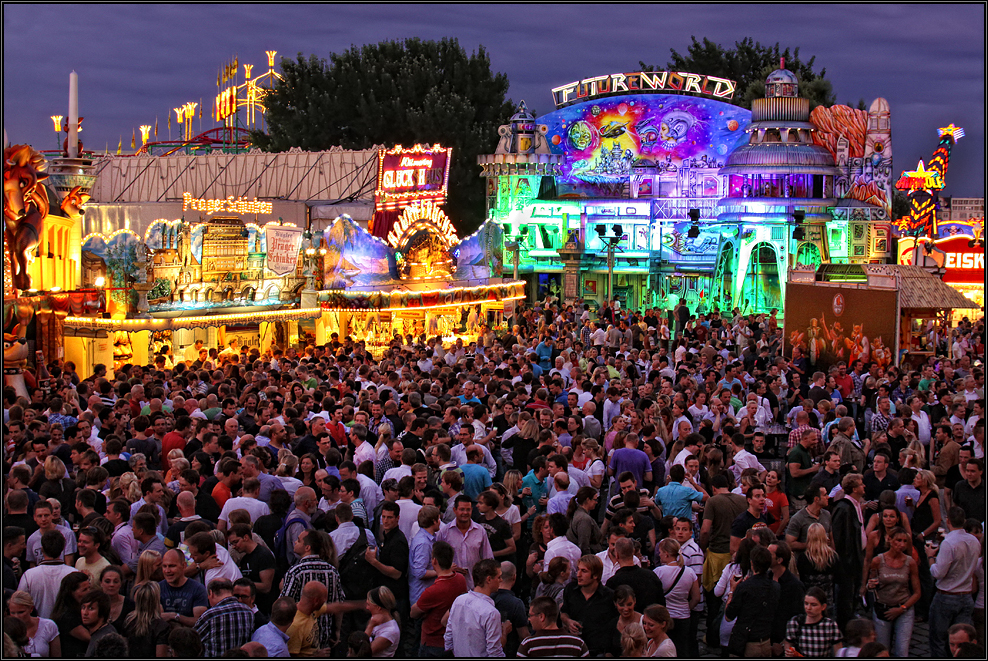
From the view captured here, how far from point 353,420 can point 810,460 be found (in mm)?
5063

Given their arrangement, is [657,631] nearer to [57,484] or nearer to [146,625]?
[146,625]

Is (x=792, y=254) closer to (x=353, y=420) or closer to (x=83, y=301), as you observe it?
(x=83, y=301)

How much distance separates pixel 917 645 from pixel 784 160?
28142 millimetres

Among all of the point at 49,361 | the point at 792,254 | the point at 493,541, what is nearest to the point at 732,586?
the point at 493,541

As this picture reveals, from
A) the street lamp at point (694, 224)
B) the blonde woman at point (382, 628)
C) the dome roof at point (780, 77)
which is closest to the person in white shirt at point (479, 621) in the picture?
the blonde woman at point (382, 628)

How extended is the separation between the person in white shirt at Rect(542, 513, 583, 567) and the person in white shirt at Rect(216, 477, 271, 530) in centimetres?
232

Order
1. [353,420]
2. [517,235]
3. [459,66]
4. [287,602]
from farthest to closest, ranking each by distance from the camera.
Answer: [459,66]
[517,235]
[353,420]
[287,602]

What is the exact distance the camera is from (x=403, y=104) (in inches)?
1852

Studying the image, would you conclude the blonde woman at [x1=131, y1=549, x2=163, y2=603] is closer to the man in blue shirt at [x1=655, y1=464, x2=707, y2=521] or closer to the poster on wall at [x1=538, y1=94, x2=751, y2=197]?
the man in blue shirt at [x1=655, y1=464, x2=707, y2=521]

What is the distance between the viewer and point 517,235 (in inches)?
1505

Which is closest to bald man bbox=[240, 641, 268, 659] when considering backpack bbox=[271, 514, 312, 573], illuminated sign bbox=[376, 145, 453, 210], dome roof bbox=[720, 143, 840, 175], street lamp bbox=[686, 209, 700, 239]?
backpack bbox=[271, 514, 312, 573]

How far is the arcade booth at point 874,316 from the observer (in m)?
18.5

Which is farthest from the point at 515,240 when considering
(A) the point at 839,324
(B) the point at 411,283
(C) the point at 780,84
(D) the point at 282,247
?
(A) the point at 839,324

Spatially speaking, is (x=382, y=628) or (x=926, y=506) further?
(x=926, y=506)
